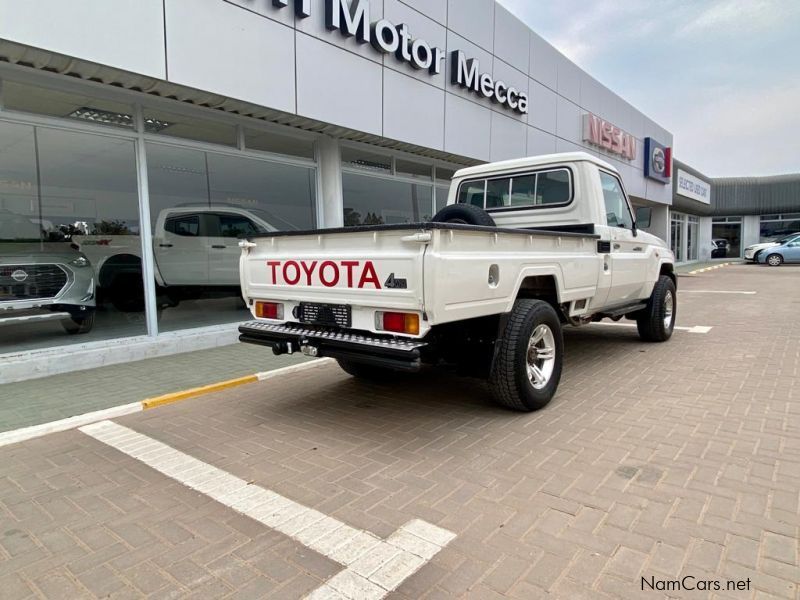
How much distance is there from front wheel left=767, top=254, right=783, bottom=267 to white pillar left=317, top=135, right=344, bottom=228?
2769 centimetres

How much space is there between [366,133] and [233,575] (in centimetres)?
746

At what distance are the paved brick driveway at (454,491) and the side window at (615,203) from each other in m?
1.92

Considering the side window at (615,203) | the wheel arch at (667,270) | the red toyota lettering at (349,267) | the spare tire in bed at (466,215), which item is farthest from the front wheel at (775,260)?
the red toyota lettering at (349,267)

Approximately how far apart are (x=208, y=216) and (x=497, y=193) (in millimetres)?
4696

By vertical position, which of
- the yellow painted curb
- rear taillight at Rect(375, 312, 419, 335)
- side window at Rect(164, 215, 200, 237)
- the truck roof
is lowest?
the yellow painted curb

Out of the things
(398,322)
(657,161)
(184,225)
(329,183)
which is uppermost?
(657,161)

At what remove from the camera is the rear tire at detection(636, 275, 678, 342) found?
279 inches

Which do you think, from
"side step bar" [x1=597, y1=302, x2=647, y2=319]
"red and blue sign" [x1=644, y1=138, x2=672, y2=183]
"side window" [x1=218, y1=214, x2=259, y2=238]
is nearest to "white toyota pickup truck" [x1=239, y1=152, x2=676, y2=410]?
"side step bar" [x1=597, y1=302, x2=647, y2=319]

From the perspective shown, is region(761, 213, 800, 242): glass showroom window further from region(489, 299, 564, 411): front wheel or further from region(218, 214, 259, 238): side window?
region(489, 299, 564, 411): front wheel

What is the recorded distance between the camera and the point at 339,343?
3.80 meters

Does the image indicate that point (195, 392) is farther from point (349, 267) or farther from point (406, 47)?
point (406, 47)

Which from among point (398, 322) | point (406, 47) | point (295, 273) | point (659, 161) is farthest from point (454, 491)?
point (659, 161)

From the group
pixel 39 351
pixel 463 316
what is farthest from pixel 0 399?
pixel 463 316

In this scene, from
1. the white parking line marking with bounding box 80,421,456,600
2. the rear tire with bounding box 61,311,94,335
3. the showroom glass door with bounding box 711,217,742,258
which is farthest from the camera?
the showroom glass door with bounding box 711,217,742,258
